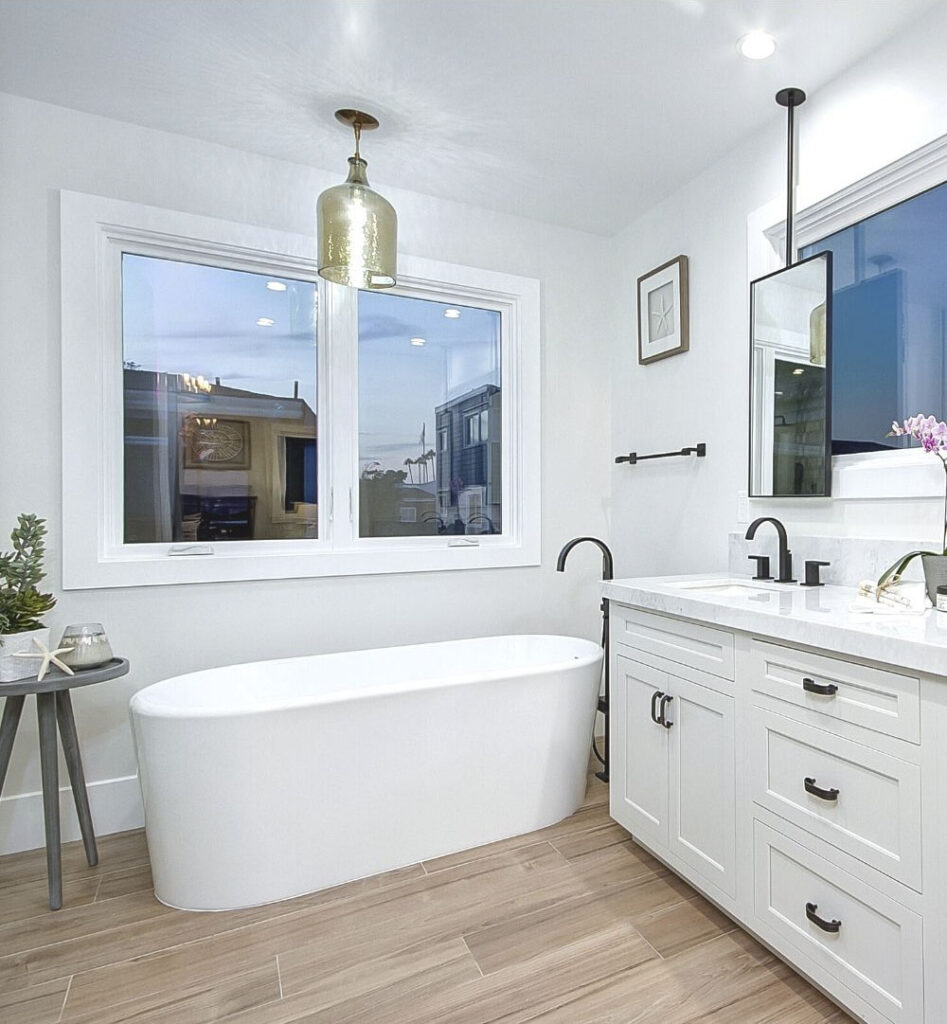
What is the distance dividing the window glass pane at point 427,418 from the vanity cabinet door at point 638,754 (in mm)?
1209

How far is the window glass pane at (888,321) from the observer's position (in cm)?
189

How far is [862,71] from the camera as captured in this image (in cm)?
201

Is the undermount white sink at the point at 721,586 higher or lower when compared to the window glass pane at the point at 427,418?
lower

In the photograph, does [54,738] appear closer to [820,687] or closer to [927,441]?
[820,687]

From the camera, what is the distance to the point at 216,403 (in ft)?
8.70

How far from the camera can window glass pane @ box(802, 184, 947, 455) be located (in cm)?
189

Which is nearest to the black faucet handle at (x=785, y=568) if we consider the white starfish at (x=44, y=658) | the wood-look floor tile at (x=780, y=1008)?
the wood-look floor tile at (x=780, y=1008)

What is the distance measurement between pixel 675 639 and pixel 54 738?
198cm

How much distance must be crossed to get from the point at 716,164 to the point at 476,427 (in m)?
1.52

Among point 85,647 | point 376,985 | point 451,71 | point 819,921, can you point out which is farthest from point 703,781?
point 451,71

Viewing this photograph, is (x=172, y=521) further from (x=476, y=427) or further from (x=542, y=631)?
(x=542, y=631)

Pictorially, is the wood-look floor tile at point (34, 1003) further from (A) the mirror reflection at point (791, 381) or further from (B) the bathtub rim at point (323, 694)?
(A) the mirror reflection at point (791, 381)

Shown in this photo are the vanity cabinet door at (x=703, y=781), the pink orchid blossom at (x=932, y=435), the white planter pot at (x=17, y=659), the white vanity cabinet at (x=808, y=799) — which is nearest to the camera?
the white vanity cabinet at (x=808, y=799)

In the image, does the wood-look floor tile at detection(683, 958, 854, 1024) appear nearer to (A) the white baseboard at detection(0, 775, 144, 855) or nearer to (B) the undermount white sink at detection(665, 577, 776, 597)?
(B) the undermount white sink at detection(665, 577, 776, 597)
